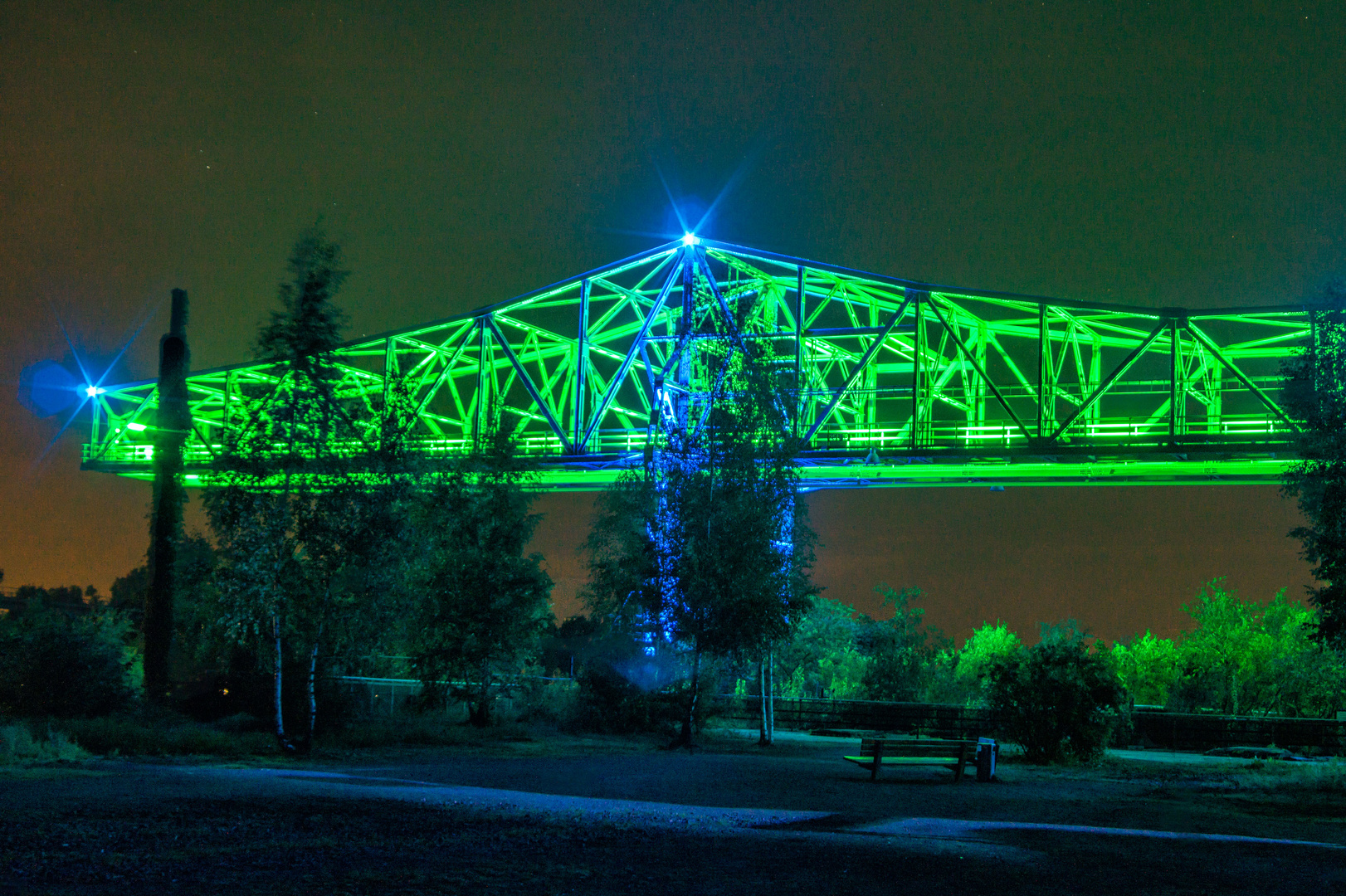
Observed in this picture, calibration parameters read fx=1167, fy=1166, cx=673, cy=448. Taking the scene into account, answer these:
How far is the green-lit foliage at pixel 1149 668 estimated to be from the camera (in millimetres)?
48031

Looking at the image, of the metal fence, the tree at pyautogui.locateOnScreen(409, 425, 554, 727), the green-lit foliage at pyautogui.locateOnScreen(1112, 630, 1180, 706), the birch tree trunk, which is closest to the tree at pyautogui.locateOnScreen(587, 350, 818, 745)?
the birch tree trunk

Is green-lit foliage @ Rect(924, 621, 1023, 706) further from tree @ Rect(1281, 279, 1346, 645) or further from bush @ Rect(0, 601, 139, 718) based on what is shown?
bush @ Rect(0, 601, 139, 718)

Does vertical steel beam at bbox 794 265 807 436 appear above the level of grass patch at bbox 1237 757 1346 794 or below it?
above

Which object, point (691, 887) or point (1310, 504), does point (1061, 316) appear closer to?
point (1310, 504)

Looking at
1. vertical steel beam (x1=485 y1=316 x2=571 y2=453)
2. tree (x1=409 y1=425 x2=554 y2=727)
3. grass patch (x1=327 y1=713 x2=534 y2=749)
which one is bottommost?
grass patch (x1=327 y1=713 x2=534 y2=749)

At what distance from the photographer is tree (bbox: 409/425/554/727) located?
28719 mm

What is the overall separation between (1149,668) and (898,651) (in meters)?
17.6

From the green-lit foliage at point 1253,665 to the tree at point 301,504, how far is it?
87.0 feet

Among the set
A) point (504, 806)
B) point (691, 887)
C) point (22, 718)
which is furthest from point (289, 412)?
point (691, 887)

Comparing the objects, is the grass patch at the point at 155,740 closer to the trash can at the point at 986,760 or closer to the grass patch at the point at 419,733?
the grass patch at the point at 419,733

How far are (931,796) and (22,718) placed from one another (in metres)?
17.8

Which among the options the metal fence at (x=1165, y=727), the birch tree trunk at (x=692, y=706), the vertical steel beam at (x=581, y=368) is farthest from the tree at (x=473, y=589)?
the vertical steel beam at (x=581, y=368)

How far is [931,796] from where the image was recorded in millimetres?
16531

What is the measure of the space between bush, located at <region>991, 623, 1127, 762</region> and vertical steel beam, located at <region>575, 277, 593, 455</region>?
24.8m
